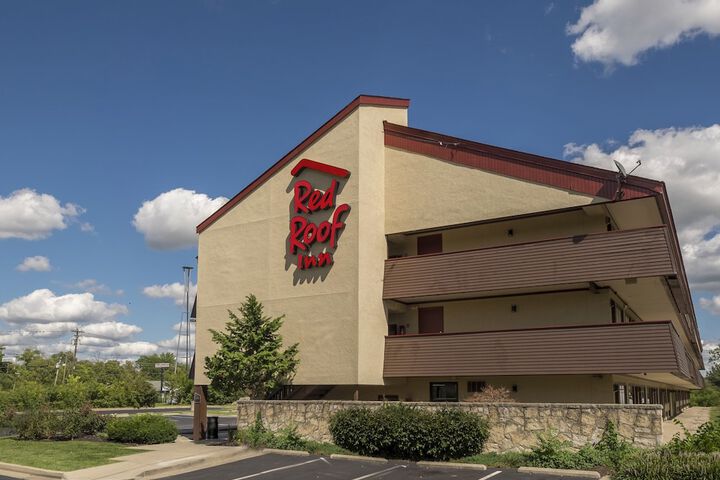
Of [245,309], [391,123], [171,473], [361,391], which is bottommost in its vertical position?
[171,473]

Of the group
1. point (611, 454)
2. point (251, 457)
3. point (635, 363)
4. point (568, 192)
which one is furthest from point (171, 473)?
point (568, 192)

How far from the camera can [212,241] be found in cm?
3450

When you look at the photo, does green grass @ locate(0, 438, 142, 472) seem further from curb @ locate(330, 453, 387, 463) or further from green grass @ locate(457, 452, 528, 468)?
green grass @ locate(457, 452, 528, 468)

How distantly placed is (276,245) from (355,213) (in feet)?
16.6

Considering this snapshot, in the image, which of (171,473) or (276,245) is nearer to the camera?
(171,473)

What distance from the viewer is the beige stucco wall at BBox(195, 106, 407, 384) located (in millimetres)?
28156

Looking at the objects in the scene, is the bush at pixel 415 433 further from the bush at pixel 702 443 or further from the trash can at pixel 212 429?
the trash can at pixel 212 429

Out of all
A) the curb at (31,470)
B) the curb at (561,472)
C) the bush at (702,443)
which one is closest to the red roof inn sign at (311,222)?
the curb at (561,472)

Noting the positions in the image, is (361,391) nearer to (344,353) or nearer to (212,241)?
(344,353)

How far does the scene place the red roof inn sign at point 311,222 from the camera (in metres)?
29.3

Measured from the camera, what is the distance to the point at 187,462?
72.1ft

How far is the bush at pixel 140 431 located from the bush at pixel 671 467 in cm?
2005

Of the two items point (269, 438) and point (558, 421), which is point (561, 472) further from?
point (269, 438)

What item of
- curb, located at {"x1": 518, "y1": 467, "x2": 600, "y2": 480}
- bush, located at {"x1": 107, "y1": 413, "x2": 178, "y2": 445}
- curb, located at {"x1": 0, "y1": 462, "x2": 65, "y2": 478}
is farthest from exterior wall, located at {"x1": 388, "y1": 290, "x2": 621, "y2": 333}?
curb, located at {"x1": 0, "y1": 462, "x2": 65, "y2": 478}
